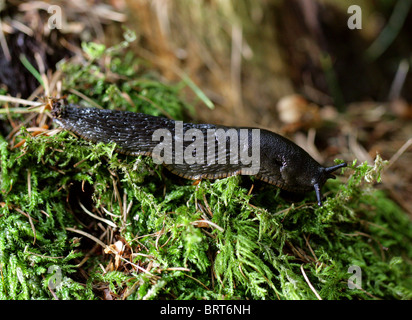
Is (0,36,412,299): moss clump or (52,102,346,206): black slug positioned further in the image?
(52,102,346,206): black slug

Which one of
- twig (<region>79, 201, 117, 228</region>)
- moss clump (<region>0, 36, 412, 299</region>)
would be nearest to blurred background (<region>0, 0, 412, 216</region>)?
moss clump (<region>0, 36, 412, 299</region>)

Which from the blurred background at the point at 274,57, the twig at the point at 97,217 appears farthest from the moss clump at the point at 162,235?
the blurred background at the point at 274,57

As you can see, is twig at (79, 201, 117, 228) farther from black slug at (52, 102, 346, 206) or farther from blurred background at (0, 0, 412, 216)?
blurred background at (0, 0, 412, 216)

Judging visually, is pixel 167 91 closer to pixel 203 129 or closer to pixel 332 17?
pixel 203 129

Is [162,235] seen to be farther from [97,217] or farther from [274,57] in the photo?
[274,57]

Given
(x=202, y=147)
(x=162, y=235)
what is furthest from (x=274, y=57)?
(x=162, y=235)

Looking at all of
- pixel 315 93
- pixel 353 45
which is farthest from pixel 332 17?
pixel 315 93
